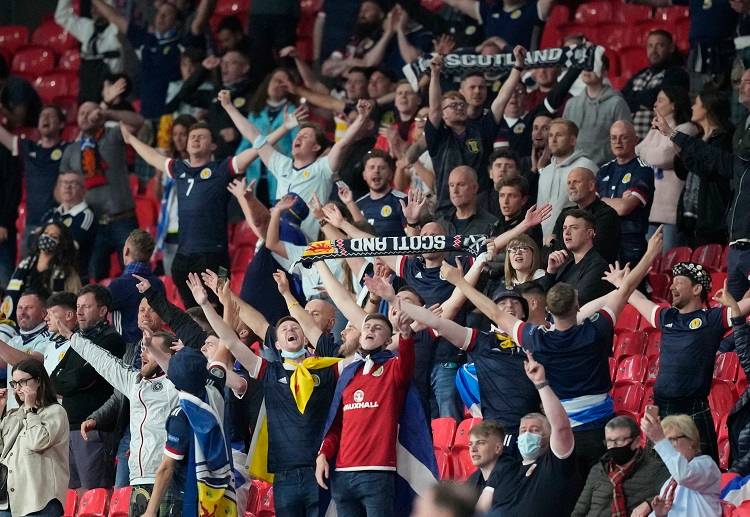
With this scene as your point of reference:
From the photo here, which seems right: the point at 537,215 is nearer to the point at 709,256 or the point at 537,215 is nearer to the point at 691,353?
the point at 691,353

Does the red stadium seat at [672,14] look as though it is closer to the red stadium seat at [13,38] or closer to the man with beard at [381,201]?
the man with beard at [381,201]

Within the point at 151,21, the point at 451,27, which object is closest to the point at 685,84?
the point at 451,27

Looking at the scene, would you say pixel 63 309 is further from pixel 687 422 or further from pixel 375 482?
pixel 687 422

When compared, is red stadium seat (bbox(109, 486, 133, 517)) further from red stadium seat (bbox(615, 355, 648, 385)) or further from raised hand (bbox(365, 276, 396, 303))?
red stadium seat (bbox(615, 355, 648, 385))

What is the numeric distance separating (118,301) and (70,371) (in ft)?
3.36

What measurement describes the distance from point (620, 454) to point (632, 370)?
7.85ft

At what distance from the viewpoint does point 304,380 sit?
355 inches

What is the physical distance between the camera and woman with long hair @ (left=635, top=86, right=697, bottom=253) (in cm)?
1141

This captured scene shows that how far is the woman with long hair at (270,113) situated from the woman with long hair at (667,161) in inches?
133

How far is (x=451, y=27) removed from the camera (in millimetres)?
14602

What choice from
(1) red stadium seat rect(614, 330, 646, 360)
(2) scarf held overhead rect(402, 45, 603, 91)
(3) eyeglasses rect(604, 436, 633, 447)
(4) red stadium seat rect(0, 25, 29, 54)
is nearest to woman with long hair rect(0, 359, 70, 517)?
(3) eyeglasses rect(604, 436, 633, 447)

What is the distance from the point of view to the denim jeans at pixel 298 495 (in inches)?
349

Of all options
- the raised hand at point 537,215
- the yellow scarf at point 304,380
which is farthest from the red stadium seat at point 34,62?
the yellow scarf at point 304,380

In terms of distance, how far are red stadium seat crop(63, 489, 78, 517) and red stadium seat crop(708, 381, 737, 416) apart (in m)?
3.90
